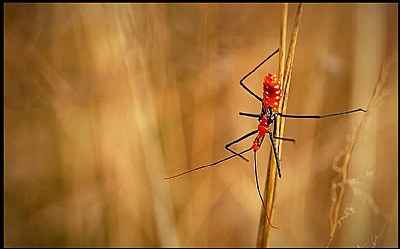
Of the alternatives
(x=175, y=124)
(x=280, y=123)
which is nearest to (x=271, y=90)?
(x=280, y=123)

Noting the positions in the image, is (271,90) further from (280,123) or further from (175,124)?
(175,124)

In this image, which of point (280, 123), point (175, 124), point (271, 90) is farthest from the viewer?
point (175, 124)

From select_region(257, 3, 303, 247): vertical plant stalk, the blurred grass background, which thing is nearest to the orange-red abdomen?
select_region(257, 3, 303, 247): vertical plant stalk

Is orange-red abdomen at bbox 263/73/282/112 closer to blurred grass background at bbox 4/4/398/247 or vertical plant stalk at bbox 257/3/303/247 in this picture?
vertical plant stalk at bbox 257/3/303/247

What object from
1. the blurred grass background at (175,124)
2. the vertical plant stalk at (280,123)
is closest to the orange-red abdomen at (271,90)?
the vertical plant stalk at (280,123)

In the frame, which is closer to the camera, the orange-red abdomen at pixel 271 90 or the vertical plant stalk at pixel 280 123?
the vertical plant stalk at pixel 280 123

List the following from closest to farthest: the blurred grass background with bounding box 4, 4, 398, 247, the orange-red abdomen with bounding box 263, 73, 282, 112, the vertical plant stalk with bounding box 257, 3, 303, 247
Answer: the vertical plant stalk with bounding box 257, 3, 303, 247 → the orange-red abdomen with bounding box 263, 73, 282, 112 → the blurred grass background with bounding box 4, 4, 398, 247

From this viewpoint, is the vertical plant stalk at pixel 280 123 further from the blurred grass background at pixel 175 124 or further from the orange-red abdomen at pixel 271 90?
the blurred grass background at pixel 175 124

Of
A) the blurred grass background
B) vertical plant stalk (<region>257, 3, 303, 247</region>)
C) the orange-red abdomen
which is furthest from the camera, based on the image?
the blurred grass background
